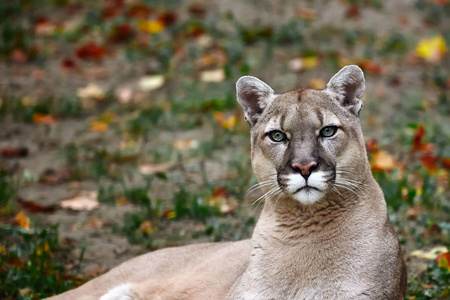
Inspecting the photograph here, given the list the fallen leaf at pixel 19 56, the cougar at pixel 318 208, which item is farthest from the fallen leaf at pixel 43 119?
the cougar at pixel 318 208

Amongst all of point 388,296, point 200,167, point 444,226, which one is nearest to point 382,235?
point 388,296

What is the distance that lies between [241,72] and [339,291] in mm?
6050

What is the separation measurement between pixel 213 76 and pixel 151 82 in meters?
0.89

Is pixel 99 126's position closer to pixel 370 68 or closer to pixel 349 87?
pixel 370 68

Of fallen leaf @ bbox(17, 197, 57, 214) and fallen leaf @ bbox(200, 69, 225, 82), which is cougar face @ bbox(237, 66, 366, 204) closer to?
fallen leaf @ bbox(17, 197, 57, 214)

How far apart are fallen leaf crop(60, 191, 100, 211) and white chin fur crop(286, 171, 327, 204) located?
330cm

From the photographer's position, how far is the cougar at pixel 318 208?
403cm

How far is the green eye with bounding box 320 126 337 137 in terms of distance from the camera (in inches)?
167

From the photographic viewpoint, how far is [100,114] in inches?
369

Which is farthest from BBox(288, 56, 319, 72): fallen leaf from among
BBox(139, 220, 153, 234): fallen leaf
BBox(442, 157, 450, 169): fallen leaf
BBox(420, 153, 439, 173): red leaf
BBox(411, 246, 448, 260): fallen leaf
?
BBox(411, 246, 448, 260): fallen leaf

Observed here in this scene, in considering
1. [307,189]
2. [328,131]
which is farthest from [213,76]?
[307,189]

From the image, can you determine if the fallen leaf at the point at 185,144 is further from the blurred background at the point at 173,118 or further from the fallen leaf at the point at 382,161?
the fallen leaf at the point at 382,161

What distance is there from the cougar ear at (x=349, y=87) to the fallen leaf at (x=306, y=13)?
264 inches

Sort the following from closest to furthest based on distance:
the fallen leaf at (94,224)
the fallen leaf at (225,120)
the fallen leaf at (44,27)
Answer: the fallen leaf at (94,224)
the fallen leaf at (225,120)
the fallen leaf at (44,27)
